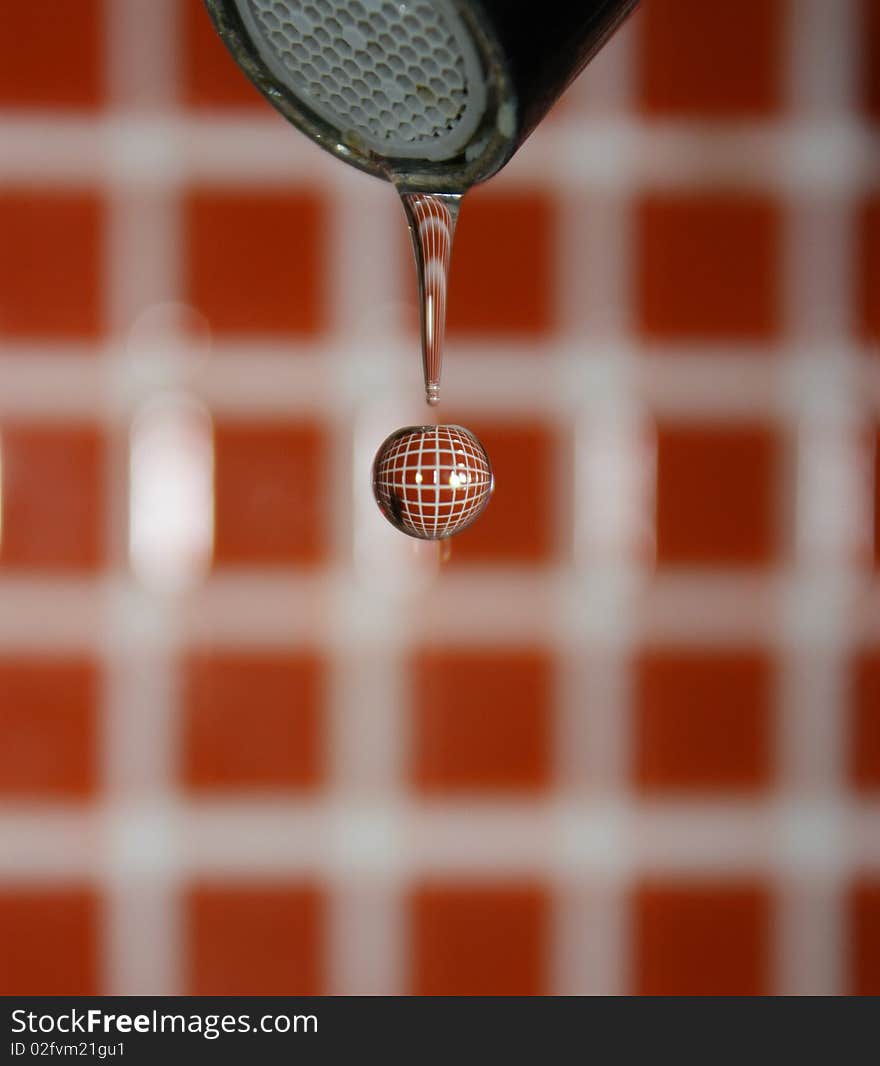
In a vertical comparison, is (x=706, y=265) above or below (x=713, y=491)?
above

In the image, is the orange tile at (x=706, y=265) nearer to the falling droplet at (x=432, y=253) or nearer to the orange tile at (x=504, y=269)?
the orange tile at (x=504, y=269)

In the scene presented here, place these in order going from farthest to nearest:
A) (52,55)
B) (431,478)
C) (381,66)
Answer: (52,55) < (431,478) < (381,66)

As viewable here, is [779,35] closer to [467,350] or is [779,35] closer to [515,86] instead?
[467,350]

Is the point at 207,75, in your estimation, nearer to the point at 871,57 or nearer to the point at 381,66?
the point at 871,57

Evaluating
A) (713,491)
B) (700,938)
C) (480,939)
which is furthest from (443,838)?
(713,491)

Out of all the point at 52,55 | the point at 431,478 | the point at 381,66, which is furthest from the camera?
the point at 52,55

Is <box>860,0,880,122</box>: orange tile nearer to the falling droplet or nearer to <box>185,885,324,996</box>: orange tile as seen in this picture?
the falling droplet
